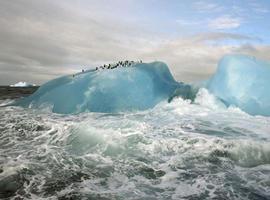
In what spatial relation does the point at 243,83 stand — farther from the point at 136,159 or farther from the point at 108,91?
the point at 136,159

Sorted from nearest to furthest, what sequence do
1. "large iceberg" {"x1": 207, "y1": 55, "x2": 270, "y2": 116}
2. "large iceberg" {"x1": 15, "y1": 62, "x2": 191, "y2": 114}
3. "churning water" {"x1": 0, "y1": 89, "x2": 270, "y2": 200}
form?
"churning water" {"x1": 0, "y1": 89, "x2": 270, "y2": 200} → "large iceberg" {"x1": 207, "y1": 55, "x2": 270, "y2": 116} → "large iceberg" {"x1": 15, "y1": 62, "x2": 191, "y2": 114}

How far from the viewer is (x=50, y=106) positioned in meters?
16.8

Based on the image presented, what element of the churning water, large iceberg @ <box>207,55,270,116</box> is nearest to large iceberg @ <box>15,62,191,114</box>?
large iceberg @ <box>207,55,270,116</box>

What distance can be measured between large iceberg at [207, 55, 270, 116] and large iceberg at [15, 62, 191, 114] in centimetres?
193

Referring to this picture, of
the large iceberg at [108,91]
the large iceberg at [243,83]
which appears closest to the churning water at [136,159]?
the large iceberg at [243,83]

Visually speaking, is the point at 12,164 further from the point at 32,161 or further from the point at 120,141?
the point at 120,141

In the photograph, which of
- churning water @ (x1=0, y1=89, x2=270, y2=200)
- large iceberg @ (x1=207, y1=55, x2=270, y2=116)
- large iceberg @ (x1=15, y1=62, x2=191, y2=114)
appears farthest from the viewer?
large iceberg @ (x1=15, y1=62, x2=191, y2=114)

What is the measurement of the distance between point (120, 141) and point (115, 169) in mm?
1920

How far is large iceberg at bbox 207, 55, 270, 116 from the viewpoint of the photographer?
1529 cm

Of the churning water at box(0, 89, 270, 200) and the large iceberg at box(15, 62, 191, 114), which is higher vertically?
the large iceberg at box(15, 62, 191, 114)

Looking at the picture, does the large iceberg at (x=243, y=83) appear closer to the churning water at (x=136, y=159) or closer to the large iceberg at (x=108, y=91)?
the large iceberg at (x=108, y=91)

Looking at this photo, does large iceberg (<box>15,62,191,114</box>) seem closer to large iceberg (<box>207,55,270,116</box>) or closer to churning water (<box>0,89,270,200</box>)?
large iceberg (<box>207,55,270,116</box>)

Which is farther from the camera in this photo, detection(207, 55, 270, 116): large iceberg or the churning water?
detection(207, 55, 270, 116): large iceberg

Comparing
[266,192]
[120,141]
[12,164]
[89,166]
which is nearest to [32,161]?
[12,164]
